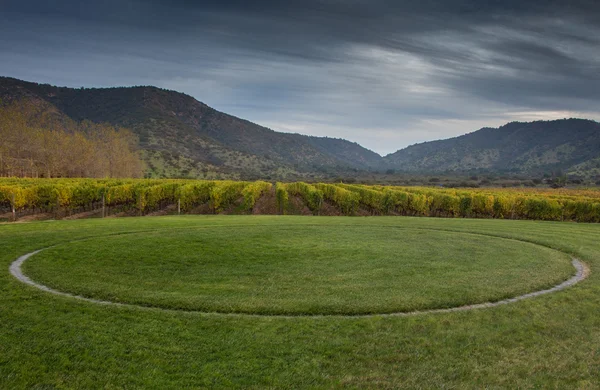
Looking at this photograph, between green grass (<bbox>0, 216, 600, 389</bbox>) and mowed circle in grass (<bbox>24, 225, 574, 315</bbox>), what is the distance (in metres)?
0.78

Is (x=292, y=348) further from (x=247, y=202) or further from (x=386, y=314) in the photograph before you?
(x=247, y=202)

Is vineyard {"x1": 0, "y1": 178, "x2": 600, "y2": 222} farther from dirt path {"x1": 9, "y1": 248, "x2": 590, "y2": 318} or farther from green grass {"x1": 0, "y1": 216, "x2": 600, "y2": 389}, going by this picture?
green grass {"x1": 0, "y1": 216, "x2": 600, "y2": 389}

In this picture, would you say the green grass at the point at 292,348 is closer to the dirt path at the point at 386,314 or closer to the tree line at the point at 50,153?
the dirt path at the point at 386,314

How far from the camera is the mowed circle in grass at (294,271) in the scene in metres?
9.73

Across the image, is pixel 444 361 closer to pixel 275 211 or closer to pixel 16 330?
pixel 16 330

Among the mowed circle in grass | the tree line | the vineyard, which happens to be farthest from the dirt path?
the tree line

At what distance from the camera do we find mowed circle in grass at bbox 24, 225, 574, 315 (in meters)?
9.73

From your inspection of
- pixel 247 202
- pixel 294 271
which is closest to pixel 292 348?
pixel 294 271

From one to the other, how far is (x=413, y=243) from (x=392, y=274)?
5.95 metres

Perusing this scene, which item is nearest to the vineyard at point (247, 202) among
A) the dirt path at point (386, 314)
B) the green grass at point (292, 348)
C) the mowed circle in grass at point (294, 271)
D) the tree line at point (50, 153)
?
the mowed circle in grass at point (294, 271)

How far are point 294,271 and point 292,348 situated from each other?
5.24 metres

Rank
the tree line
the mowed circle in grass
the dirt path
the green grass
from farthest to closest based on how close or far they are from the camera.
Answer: the tree line < the mowed circle in grass < the dirt path < the green grass

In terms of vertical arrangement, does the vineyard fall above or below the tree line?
below

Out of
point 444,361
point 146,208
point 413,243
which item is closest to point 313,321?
point 444,361
